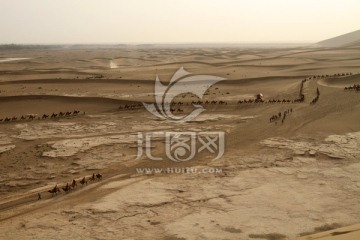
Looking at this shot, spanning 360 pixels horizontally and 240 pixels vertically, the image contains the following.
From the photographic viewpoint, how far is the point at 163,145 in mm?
14109

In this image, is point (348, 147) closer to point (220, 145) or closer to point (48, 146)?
point (220, 145)

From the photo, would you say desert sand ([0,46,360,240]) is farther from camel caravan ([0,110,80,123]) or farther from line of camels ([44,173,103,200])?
camel caravan ([0,110,80,123])

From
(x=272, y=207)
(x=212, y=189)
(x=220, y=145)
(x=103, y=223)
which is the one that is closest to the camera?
(x=103, y=223)

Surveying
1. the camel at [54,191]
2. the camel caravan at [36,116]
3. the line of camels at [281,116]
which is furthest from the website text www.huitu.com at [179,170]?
the camel caravan at [36,116]

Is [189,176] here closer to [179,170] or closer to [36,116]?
[179,170]

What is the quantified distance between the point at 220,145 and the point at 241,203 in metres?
4.99

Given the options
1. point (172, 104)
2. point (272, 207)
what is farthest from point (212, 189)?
point (172, 104)

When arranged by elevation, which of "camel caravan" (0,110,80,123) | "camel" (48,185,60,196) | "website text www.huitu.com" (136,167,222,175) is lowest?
"camel" (48,185,60,196)

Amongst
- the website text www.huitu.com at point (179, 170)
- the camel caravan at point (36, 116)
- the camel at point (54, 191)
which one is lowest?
the camel at point (54, 191)

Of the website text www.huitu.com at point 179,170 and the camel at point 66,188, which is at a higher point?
the website text www.huitu.com at point 179,170

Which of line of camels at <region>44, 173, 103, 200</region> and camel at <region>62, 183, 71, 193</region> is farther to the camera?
camel at <region>62, 183, 71, 193</region>

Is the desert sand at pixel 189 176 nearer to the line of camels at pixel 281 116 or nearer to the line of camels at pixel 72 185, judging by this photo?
the line of camels at pixel 72 185

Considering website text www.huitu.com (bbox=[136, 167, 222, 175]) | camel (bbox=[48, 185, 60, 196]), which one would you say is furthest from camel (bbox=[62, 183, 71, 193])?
website text www.huitu.com (bbox=[136, 167, 222, 175])

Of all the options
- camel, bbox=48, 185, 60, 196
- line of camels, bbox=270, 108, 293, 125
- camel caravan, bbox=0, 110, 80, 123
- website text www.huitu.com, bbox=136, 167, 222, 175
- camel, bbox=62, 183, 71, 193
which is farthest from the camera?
camel caravan, bbox=0, 110, 80, 123
